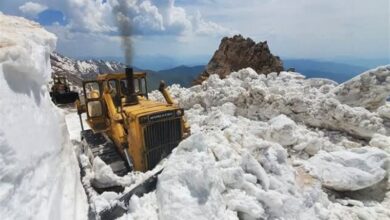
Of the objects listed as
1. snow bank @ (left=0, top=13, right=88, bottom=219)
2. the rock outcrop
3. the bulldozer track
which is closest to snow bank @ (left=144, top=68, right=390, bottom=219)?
snow bank @ (left=0, top=13, right=88, bottom=219)

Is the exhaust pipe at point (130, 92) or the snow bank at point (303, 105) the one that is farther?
the snow bank at point (303, 105)

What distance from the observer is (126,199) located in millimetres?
3770

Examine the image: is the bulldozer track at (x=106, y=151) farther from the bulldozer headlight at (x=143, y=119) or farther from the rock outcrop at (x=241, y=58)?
the rock outcrop at (x=241, y=58)

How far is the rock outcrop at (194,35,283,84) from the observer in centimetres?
2800

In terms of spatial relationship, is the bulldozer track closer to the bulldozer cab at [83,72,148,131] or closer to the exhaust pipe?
the bulldozer cab at [83,72,148,131]

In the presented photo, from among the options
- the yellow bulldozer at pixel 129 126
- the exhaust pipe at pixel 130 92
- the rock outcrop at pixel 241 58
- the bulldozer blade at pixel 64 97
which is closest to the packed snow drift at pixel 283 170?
the yellow bulldozer at pixel 129 126

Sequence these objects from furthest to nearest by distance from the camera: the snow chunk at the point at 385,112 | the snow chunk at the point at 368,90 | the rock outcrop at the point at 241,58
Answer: the rock outcrop at the point at 241,58 < the snow chunk at the point at 368,90 < the snow chunk at the point at 385,112

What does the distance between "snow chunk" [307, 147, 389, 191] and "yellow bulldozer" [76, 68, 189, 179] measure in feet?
8.34

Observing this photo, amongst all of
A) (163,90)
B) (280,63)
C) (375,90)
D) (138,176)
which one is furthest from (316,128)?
(280,63)

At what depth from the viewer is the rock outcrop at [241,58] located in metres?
28.0

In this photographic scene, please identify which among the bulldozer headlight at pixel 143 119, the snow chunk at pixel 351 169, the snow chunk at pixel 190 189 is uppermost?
the bulldozer headlight at pixel 143 119

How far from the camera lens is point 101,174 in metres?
4.45

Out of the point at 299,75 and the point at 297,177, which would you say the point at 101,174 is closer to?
the point at 297,177

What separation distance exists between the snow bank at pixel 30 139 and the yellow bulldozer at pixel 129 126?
5.19ft
